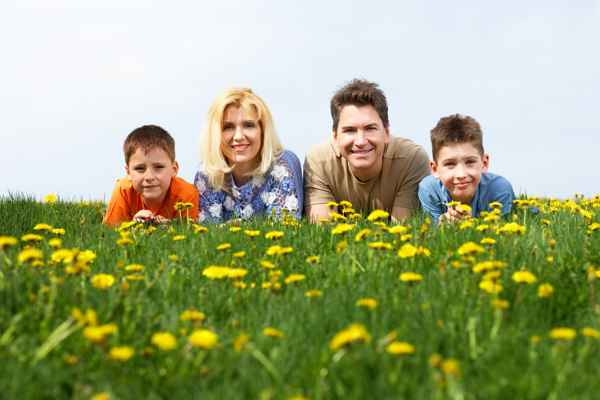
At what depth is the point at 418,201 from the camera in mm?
6926

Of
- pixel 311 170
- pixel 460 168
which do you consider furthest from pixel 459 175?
pixel 311 170

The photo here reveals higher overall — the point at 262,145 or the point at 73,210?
the point at 262,145

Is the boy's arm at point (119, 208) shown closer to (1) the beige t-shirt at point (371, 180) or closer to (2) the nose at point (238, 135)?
(2) the nose at point (238, 135)

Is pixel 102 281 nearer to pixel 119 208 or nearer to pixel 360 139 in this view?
pixel 360 139

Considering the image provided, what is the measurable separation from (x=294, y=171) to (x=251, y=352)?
454 centimetres

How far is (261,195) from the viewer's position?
6.71 meters

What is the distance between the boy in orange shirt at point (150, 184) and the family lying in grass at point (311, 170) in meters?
0.01

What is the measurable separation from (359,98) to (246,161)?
160cm

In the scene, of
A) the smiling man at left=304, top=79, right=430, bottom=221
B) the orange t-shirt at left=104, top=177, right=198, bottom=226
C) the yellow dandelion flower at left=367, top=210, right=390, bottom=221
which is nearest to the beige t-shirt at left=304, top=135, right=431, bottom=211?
the smiling man at left=304, top=79, right=430, bottom=221

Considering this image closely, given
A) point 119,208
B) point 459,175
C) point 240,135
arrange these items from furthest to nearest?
point 119,208 < point 240,135 < point 459,175

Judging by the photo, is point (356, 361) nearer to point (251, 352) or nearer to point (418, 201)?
point (251, 352)

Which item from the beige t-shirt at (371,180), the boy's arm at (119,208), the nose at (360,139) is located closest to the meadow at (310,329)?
the nose at (360,139)

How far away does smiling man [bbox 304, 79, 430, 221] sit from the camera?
6.38 m

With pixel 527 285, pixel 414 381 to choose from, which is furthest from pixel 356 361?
pixel 527 285
